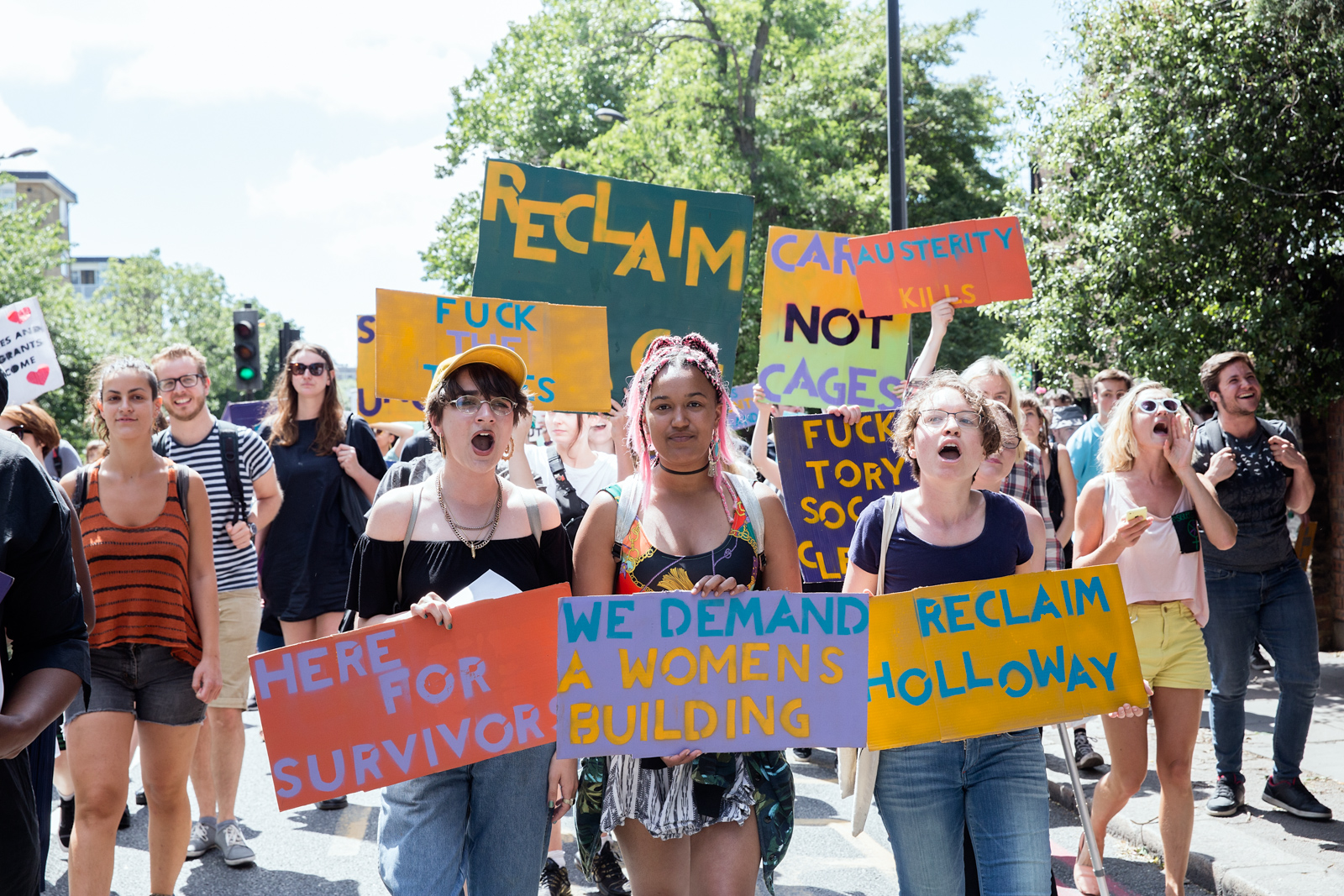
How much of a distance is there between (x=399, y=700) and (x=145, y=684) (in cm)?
161

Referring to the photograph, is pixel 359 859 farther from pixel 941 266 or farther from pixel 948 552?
pixel 941 266

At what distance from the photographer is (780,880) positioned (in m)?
4.92

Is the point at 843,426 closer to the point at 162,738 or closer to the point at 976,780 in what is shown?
the point at 976,780

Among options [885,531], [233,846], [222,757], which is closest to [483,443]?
[885,531]

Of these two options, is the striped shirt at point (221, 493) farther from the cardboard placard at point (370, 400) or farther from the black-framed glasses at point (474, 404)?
the black-framed glasses at point (474, 404)

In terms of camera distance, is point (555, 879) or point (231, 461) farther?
point (231, 461)

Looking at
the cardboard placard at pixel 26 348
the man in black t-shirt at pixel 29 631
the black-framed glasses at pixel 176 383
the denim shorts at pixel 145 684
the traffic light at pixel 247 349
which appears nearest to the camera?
the man in black t-shirt at pixel 29 631

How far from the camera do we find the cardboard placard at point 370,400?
5926mm

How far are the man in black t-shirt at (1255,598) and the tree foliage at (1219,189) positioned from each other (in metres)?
3.69

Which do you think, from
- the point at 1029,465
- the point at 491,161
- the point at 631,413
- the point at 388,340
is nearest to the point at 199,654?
the point at 388,340

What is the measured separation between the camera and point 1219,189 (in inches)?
351

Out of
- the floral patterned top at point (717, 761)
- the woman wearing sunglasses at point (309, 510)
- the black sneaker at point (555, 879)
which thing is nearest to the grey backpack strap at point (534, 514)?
the floral patterned top at point (717, 761)

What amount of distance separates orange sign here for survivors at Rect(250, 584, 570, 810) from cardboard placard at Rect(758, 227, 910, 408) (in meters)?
2.99

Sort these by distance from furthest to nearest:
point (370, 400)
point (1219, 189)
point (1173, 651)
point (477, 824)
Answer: point (1219, 189) < point (370, 400) < point (1173, 651) < point (477, 824)
